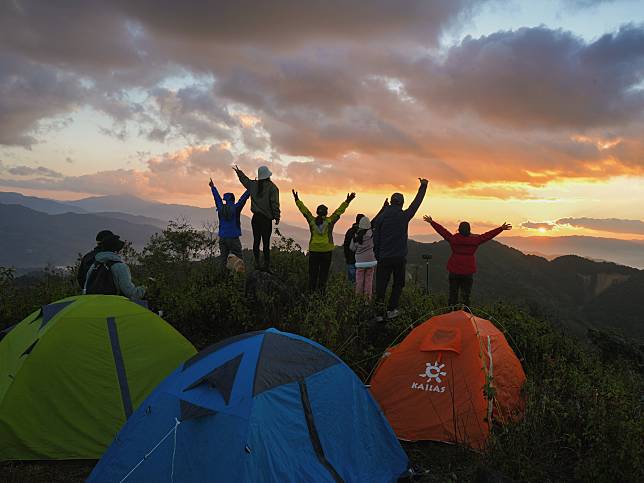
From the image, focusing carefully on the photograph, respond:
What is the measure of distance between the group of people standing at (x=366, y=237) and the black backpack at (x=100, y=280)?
14.7ft

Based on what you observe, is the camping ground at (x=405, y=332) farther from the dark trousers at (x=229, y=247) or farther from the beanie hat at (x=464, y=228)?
the beanie hat at (x=464, y=228)

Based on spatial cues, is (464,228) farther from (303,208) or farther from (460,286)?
(303,208)

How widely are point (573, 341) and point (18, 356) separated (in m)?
10.7

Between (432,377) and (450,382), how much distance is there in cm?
25

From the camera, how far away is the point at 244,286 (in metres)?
11.8

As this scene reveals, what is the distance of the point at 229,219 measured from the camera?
12188 mm

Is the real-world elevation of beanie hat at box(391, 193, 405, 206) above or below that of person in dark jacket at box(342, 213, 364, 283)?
above

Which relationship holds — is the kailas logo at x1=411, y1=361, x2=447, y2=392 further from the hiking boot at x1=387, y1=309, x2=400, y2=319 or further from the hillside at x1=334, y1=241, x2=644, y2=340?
the hillside at x1=334, y1=241, x2=644, y2=340

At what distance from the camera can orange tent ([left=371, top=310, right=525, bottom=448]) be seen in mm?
6301

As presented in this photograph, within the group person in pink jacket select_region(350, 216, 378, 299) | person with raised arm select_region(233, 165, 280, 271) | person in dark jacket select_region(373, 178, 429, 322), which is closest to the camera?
person in dark jacket select_region(373, 178, 429, 322)

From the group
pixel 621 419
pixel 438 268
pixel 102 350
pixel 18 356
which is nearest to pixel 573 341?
pixel 621 419

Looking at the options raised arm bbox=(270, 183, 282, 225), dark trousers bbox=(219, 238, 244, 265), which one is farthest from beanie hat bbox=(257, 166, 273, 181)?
dark trousers bbox=(219, 238, 244, 265)

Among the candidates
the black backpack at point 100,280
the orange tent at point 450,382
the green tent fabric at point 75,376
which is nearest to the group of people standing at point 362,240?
the black backpack at point 100,280

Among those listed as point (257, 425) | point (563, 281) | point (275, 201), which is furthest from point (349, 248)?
point (563, 281)
